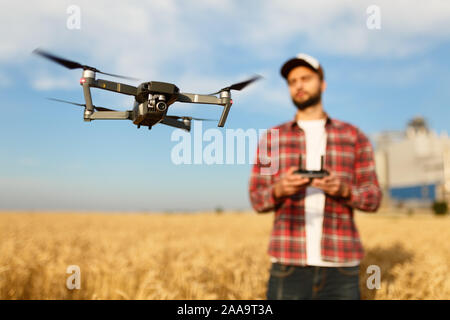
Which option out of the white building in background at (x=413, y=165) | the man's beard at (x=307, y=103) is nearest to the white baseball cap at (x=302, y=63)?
the man's beard at (x=307, y=103)

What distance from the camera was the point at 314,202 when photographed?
8.14 feet

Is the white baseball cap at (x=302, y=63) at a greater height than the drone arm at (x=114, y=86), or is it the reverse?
the white baseball cap at (x=302, y=63)

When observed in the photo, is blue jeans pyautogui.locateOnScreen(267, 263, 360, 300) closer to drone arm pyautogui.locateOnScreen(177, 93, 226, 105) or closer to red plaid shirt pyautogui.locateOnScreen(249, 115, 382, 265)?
red plaid shirt pyautogui.locateOnScreen(249, 115, 382, 265)

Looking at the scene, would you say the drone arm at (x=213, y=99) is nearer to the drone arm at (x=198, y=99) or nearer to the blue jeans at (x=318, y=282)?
the drone arm at (x=198, y=99)

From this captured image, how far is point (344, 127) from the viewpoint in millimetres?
2896

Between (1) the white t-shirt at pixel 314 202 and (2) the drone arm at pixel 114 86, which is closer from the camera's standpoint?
(2) the drone arm at pixel 114 86

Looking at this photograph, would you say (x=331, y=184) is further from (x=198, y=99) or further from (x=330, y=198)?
(x=198, y=99)

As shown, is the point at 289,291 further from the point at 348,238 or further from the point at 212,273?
the point at 212,273

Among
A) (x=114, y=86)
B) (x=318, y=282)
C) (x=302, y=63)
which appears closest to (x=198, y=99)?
(x=114, y=86)

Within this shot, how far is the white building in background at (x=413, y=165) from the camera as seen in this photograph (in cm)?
5394

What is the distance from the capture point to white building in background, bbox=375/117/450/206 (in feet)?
177
